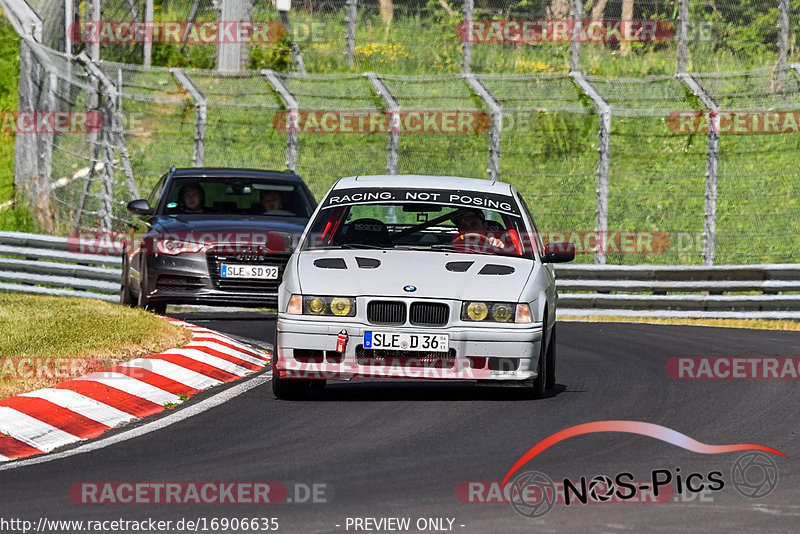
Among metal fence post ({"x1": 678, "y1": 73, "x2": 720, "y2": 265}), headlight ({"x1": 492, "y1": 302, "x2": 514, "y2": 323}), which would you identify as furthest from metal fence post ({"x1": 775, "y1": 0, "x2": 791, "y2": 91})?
headlight ({"x1": 492, "y1": 302, "x2": 514, "y2": 323})

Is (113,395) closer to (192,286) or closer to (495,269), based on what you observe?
(495,269)

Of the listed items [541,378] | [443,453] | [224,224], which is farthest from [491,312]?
[224,224]

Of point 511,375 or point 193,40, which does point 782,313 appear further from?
point 193,40

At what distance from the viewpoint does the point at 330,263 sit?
10883mm

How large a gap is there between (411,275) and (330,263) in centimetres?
62

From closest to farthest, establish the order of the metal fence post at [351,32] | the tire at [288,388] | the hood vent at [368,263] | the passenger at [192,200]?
the hood vent at [368,263]
the tire at [288,388]
the passenger at [192,200]
the metal fence post at [351,32]

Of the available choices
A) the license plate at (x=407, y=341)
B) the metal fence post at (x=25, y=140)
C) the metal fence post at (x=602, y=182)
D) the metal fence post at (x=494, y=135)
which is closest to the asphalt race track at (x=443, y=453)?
the license plate at (x=407, y=341)

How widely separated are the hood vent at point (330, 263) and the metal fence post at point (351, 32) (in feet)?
60.6

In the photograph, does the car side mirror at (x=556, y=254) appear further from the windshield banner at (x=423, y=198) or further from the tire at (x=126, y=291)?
the tire at (x=126, y=291)

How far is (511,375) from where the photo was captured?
10539 mm

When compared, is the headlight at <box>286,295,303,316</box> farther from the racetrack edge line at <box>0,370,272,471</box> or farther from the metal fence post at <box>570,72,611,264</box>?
the metal fence post at <box>570,72,611,264</box>

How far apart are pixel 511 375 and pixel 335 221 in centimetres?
197

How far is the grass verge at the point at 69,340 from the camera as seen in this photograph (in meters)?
11.3

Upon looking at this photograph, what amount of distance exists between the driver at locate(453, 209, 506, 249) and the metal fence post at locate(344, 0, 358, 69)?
17397 millimetres
